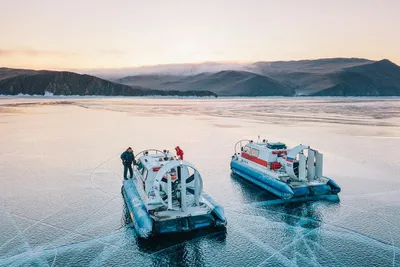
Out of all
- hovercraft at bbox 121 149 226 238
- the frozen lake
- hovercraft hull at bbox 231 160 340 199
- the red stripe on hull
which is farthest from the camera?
the red stripe on hull

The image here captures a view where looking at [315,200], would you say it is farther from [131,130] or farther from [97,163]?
[131,130]

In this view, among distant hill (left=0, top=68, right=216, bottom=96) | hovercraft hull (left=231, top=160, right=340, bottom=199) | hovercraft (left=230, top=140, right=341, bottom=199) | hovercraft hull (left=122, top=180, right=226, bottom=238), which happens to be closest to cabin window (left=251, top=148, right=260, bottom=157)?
hovercraft (left=230, top=140, right=341, bottom=199)

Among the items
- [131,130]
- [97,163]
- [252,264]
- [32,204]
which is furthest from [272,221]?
[131,130]

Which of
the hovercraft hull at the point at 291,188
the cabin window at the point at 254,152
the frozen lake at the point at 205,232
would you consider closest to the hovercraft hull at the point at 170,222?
the frozen lake at the point at 205,232

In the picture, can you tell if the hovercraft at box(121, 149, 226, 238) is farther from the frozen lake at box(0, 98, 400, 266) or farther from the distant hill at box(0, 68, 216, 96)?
the distant hill at box(0, 68, 216, 96)

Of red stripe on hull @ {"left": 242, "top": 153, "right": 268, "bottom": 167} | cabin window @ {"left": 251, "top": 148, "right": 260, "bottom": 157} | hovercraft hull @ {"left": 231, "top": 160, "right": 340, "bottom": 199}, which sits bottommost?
hovercraft hull @ {"left": 231, "top": 160, "right": 340, "bottom": 199}

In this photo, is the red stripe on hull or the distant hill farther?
the distant hill
